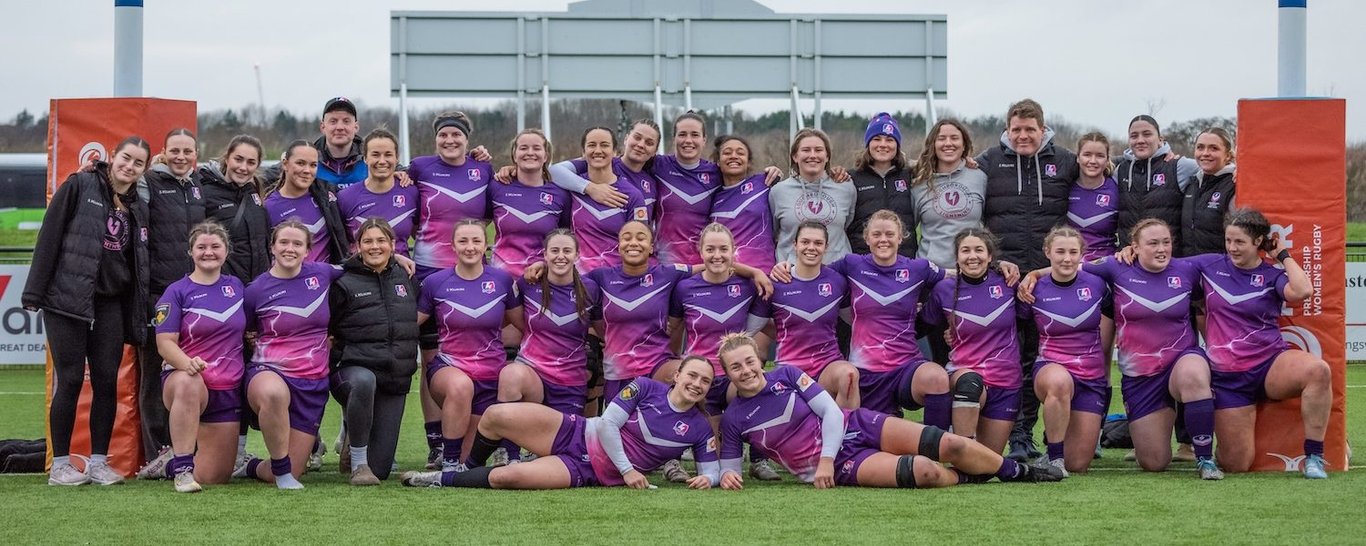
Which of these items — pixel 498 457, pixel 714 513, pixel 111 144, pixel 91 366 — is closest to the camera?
pixel 714 513

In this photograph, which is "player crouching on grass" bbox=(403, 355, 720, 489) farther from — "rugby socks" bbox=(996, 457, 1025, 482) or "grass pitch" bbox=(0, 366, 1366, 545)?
"rugby socks" bbox=(996, 457, 1025, 482)

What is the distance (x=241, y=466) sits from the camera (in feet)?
20.7

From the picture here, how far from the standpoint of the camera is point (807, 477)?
5820mm

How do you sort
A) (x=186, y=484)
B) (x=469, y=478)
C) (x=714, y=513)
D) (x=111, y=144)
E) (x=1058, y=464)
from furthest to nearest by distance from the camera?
(x=111, y=144), (x=1058, y=464), (x=469, y=478), (x=186, y=484), (x=714, y=513)

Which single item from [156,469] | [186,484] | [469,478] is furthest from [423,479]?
[156,469]

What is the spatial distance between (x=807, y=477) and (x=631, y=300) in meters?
1.18

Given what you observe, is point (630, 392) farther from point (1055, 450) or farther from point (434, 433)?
point (1055, 450)

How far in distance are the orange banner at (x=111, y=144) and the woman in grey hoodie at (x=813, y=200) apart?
2935mm

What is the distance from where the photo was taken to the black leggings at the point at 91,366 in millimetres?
5812

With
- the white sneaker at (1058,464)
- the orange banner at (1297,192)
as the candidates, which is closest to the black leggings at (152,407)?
the white sneaker at (1058,464)

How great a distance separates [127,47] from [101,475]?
202 cm

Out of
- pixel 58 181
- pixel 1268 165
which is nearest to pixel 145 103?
pixel 58 181

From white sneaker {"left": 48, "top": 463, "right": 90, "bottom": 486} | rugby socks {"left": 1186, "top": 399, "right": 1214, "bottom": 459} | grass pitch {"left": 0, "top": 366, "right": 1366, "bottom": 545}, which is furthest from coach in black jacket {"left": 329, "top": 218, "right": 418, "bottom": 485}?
rugby socks {"left": 1186, "top": 399, "right": 1214, "bottom": 459}

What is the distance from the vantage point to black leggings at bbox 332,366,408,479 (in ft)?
19.6
